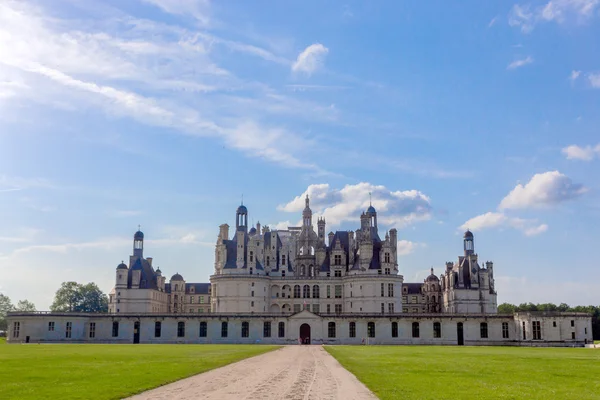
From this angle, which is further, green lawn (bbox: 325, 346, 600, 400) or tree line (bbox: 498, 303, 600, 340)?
tree line (bbox: 498, 303, 600, 340)

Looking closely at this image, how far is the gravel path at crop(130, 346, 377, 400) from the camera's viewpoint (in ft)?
77.3

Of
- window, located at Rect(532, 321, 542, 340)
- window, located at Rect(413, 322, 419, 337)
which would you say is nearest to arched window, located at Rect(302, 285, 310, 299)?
window, located at Rect(413, 322, 419, 337)

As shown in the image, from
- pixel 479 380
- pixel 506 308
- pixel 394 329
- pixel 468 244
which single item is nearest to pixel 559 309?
pixel 506 308

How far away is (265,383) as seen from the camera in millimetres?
28094

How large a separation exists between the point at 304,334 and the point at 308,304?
10.2 m

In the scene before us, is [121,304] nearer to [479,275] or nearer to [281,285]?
[281,285]

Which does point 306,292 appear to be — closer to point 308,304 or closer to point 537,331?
point 308,304

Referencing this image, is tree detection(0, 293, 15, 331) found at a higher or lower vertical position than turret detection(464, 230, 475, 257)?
lower

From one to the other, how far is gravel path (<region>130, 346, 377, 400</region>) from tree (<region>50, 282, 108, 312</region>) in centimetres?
10753

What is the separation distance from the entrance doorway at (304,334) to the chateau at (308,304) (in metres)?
0.14

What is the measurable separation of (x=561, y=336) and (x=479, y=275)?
23189 mm

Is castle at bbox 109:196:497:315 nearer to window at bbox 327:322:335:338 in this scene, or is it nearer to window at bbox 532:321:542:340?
window at bbox 327:322:335:338

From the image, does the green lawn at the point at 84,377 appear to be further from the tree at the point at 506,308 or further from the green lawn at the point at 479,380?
the tree at the point at 506,308

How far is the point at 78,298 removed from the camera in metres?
136
